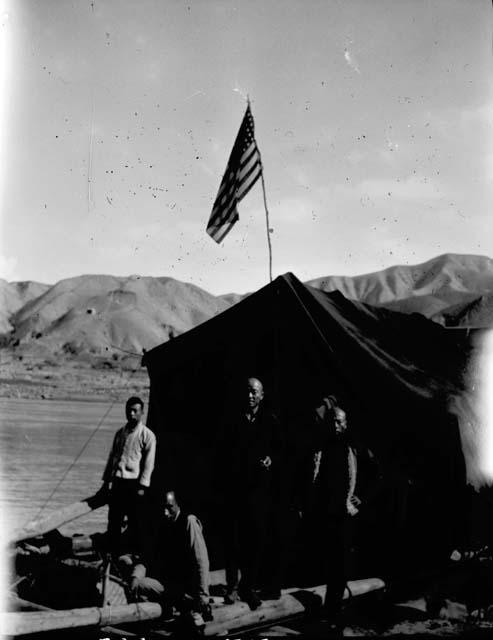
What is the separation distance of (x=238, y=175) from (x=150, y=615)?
583cm

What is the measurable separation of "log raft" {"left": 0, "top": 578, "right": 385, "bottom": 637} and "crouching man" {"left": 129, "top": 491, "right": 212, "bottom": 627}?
0.47ft

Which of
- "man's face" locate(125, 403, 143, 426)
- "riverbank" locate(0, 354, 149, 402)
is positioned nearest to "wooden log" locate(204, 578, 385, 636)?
"man's face" locate(125, 403, 143, 426)

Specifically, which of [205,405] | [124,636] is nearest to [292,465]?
[205,405]

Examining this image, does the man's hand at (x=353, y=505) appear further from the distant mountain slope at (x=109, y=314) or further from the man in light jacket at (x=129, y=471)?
the distant mountain slope at (x=109, y=314)

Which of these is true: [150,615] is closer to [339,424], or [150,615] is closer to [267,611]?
[267,611]

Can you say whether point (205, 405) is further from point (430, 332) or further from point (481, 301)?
point (481, 301)

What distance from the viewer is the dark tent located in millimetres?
6445

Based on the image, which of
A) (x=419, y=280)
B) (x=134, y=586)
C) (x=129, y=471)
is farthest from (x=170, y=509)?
(x=419, y=280)

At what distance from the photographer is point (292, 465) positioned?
7.28 m

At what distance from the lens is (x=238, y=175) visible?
9.19 metres

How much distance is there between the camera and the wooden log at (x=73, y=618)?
427cm

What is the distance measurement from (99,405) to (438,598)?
34174 mm

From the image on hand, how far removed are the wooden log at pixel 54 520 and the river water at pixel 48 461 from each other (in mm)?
967

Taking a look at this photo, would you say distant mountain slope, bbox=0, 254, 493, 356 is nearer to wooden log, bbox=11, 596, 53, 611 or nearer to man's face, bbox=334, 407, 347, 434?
man's face, bbox=334, 407, 347, 434
